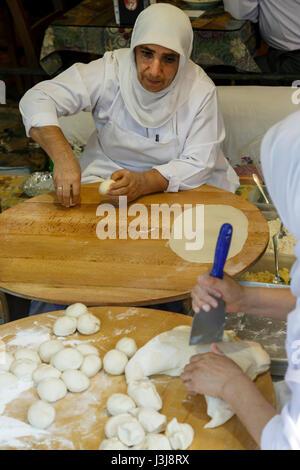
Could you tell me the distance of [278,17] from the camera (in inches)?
162

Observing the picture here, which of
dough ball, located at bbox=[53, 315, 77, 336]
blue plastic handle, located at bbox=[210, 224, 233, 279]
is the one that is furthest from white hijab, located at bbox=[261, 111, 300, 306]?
dough ball, located at bbox=[53, 315, 77, 336]

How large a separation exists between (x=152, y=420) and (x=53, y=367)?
0.33 m

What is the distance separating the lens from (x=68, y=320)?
159 centimetres

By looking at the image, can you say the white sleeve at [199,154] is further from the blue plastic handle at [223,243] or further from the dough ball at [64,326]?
the blue plastic handle at [223,243]

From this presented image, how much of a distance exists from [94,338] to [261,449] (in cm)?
57

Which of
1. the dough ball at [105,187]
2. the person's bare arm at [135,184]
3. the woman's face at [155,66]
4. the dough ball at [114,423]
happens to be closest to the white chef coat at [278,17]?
the woman's face at [155,66]

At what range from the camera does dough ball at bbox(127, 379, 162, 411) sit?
4.35ft

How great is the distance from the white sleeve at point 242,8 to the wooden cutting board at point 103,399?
117 inches

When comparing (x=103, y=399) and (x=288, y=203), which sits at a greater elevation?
(x=288, y=203)

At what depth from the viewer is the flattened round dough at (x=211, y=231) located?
6.29ft

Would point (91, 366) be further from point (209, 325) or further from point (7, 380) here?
point (209, 325)

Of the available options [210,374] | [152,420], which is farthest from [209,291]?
[152,420]

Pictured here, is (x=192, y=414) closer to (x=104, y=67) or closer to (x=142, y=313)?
(x=142, y=313)
